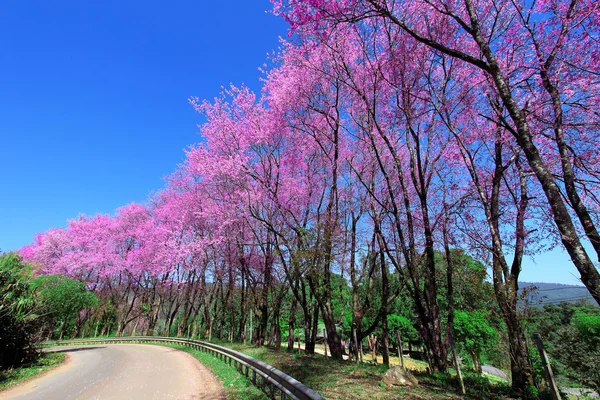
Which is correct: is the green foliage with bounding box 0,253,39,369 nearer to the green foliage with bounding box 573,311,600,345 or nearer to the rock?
the rock

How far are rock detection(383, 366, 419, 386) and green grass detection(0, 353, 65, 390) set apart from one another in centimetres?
1119

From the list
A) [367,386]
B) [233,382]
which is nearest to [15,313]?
[233,382]

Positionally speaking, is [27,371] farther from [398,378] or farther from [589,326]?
[589,326]

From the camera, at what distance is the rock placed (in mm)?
7129

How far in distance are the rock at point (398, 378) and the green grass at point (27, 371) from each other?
1119cm

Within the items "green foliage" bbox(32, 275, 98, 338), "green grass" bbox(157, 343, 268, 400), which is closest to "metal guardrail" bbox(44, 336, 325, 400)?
"green grass" bbox(157, 343, 268, 400)

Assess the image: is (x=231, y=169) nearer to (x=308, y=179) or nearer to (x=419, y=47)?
(x=308, y=179)

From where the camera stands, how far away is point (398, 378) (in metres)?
7.26

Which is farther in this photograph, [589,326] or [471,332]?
[471,332]

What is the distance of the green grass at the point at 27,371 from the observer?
10180mm

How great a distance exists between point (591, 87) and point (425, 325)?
751 centimetres

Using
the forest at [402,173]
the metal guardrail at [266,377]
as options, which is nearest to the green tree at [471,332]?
the forest at [402,173]

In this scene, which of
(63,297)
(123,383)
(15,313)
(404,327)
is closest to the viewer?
(123,383)

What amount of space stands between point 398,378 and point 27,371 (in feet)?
44.8
